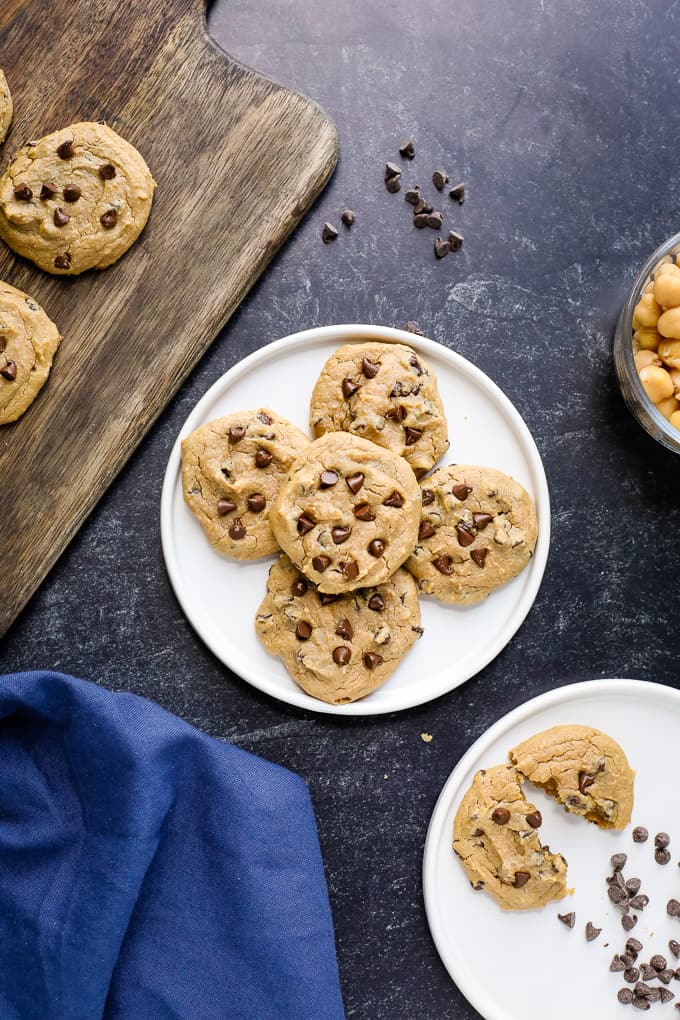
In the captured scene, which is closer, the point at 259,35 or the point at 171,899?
the point at 171,899

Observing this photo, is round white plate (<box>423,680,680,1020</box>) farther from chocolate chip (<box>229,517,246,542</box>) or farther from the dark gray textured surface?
chocolate chip (<box>229,517,246,542</box>)

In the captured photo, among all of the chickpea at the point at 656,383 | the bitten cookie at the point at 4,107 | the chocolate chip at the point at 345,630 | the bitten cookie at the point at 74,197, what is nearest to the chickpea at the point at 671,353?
the chickpea at the point at 656,383

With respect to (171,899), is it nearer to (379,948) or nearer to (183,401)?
(379,948)

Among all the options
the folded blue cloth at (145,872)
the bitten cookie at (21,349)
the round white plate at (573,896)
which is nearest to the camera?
the folded blue cloth at (145,872)

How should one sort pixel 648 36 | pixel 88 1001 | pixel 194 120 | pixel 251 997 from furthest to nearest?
1. pixel 648 36
2. pixel 194 120
3. pixel 251 997
4. pixel 88 1001

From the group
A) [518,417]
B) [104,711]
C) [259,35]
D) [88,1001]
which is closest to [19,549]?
[104,711]

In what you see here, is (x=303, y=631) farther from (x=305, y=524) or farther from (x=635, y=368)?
(x=635, y=368)

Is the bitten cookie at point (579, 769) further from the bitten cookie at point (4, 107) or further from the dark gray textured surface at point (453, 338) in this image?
the bitten cookie at point (4, 107)

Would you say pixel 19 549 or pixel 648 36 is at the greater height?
pixel 648 36
